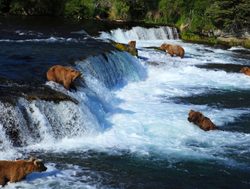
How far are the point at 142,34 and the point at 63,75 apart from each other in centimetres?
2376

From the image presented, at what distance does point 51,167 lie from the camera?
1377 centimetres

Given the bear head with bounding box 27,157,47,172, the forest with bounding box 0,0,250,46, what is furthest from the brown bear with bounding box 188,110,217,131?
the forest with bounding box 0,0,250,46

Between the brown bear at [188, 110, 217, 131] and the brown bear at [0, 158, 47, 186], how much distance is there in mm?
7377

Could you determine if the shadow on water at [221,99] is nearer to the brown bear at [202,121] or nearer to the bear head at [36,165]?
the brown bear at [202,121]

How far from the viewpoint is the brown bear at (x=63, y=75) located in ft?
62.2

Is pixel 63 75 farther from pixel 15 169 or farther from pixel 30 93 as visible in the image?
pixel 15 169

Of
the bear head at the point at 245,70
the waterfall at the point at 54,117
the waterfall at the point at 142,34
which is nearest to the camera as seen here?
the waterfall at the point at 54,117

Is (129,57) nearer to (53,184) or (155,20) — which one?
(53,184)

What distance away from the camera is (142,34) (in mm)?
42312

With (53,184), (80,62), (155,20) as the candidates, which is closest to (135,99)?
(80,62)

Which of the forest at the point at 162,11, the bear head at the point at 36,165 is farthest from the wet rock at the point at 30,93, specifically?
the forest at the point at 162,11

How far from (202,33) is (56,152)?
111ft

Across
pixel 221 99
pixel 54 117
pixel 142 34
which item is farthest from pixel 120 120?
pixel 142 34

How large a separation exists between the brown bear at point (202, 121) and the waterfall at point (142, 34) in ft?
63.8
